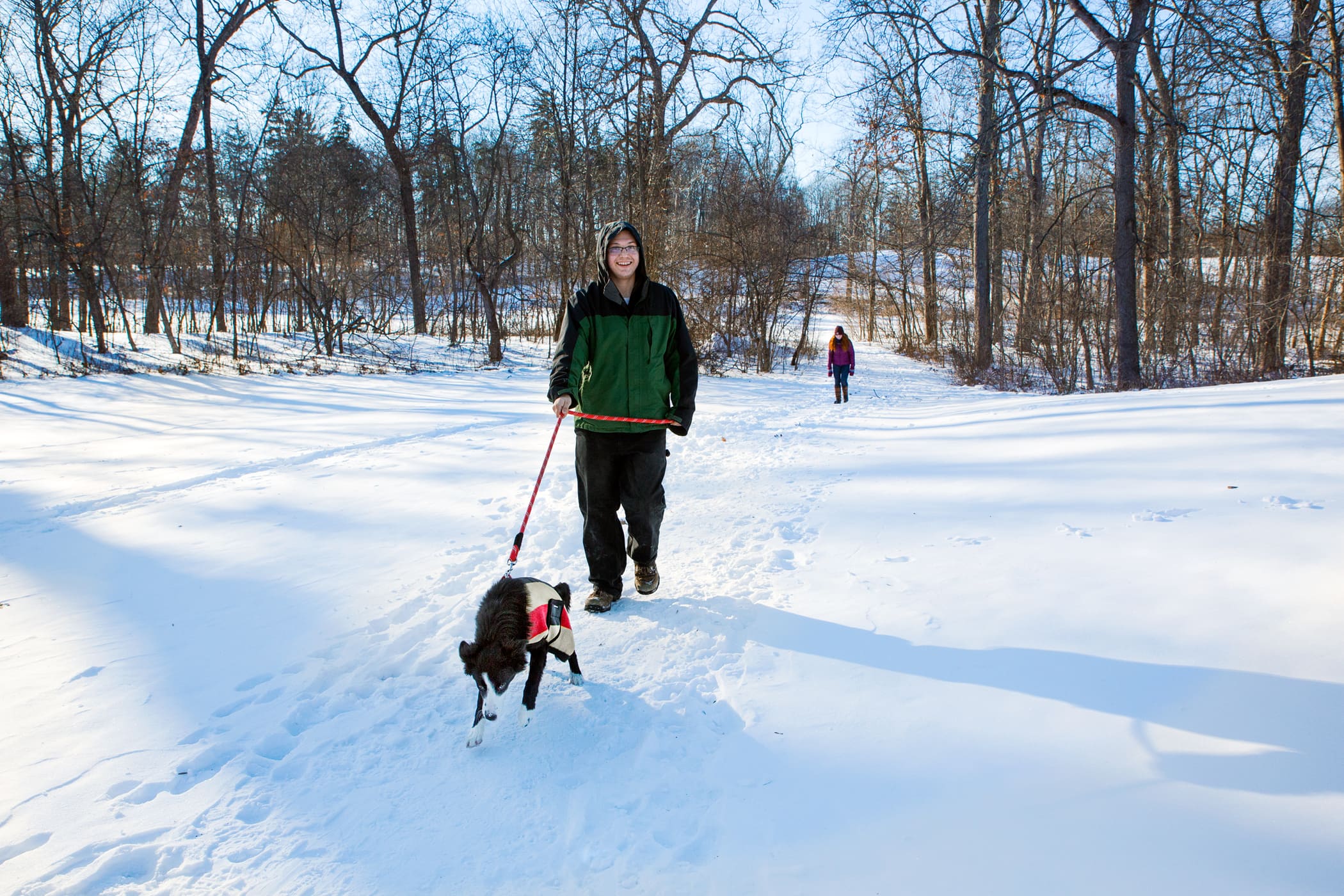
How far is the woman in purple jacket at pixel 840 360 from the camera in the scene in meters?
12.5

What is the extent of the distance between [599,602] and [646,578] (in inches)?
11.9

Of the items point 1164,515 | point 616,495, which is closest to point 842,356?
point 1164,515

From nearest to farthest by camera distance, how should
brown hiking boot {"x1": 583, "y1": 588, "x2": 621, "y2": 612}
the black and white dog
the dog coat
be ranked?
1. the black and white dog
2. the dog coat
3. brown hiking boot {"x1": 583, "y1": 588, "x2": 621, "y2": 612}

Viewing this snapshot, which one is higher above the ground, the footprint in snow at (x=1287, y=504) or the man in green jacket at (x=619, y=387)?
the man in green jacket at (x=619, y=387)

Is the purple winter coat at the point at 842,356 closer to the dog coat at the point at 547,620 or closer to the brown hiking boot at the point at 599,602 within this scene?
the brown hiking boot at the point at 599,602

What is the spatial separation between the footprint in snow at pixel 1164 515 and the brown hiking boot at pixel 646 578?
2.67 m

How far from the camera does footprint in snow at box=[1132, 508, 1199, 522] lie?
3.59 m

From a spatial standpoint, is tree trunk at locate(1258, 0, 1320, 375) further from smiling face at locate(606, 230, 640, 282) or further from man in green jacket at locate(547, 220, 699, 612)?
smiling face at locate(606, 230, 640, 282)

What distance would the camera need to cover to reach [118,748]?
96.3 inches

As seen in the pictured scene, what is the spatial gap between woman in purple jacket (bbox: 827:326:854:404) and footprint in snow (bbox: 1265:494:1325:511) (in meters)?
9.00

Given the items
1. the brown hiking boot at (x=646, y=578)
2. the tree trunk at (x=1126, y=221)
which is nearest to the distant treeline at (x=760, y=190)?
the tree trunk at (x=1126, y=221)

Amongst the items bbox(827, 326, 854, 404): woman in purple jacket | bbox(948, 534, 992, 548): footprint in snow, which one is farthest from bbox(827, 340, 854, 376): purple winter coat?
bbox(948, 534, 992, 548): footprint in snow

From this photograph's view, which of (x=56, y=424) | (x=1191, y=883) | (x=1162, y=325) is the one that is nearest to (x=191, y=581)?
(x=1191, y=883)

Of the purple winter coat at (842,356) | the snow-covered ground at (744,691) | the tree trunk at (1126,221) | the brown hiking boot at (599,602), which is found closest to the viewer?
the snow-covered ground at (744,691)
